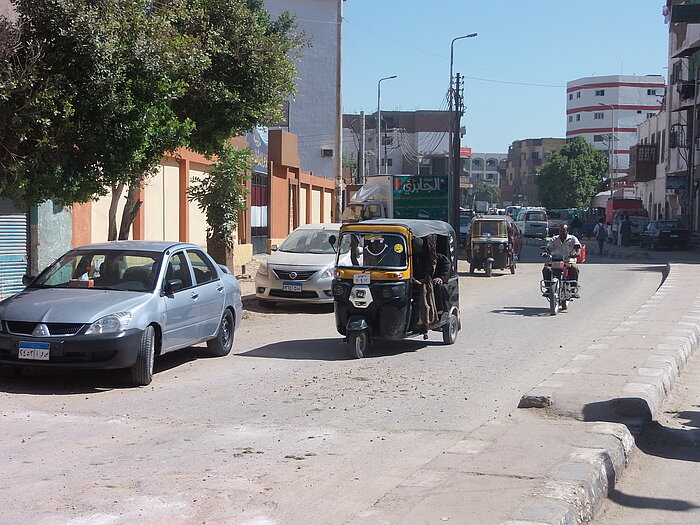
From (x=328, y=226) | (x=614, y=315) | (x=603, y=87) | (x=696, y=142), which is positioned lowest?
(x=614, y=315)

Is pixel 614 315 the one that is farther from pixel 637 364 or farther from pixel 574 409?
pixel 574 409

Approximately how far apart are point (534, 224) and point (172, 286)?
154 ft

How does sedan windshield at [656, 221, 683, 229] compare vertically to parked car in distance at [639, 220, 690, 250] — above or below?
above

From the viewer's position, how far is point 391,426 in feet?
25.2

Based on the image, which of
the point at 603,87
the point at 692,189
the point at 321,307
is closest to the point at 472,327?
the point at 321,307

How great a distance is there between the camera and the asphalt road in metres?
5.42

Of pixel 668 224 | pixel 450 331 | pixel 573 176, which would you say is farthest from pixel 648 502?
pixel 573 176

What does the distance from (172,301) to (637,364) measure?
5.45 meters

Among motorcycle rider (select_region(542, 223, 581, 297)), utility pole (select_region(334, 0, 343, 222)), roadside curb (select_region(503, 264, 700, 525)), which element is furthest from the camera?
utility pole (select_region(334, 0, 343, 222))

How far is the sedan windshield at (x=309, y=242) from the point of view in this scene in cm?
1773

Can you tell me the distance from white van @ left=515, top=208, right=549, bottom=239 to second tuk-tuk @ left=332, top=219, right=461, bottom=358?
43.5 metres

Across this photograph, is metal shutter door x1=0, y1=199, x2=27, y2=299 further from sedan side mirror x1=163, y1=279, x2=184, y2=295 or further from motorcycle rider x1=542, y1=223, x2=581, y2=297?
motorcycle rider x1=542, y1=223, x2=581, y2=297

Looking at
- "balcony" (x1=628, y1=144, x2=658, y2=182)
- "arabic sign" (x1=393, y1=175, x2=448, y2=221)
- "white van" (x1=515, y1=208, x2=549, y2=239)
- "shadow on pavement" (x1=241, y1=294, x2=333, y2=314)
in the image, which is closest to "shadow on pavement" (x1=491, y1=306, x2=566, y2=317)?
"shadow on pavement" (x1=241, y1=294, x2=333, y2=314)

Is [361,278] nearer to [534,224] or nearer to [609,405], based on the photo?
[609,405]
